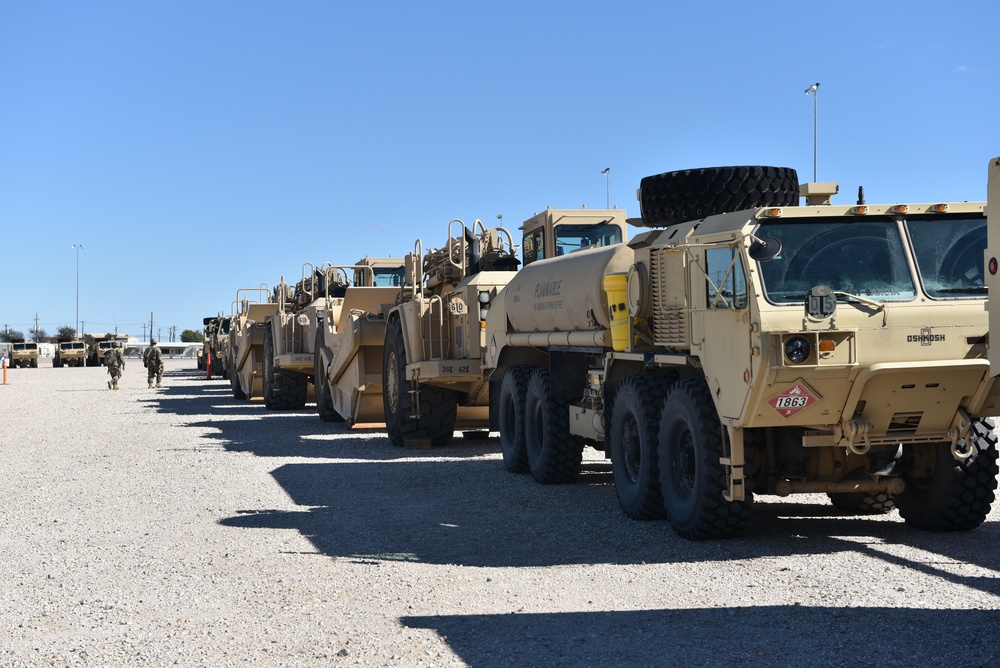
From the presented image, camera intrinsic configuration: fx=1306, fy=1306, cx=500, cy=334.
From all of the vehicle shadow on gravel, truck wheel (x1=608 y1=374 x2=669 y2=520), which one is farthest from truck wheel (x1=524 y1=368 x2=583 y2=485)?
the vehicle shadow on gravel

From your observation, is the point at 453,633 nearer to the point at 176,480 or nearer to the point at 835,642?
the point at 835,642

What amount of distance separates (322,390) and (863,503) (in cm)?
1275

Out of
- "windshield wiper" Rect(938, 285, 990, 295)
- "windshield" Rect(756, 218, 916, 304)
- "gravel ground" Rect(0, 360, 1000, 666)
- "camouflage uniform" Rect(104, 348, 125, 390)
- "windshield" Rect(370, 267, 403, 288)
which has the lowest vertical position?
"gravel ground" Rect(0, 360, 1000, 666)

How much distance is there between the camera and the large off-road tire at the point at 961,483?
9.13m

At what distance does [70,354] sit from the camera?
246 feet

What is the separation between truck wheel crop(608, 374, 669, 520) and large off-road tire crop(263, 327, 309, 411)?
1581 cm

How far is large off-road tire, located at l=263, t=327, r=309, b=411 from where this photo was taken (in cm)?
2583

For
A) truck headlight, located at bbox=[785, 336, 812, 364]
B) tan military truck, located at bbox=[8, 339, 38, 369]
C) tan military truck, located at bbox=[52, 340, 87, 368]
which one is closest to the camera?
truck headlight, located at bbox=[785, 336, 812, 364]

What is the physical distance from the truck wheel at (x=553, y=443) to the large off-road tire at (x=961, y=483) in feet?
12.4

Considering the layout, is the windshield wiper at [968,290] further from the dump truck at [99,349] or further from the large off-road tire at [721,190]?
the dump truck at [99,349]

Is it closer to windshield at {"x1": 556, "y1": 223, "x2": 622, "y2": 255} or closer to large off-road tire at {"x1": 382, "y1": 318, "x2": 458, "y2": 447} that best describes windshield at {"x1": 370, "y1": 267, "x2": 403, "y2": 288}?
large off-road tire at {"x1": 382, "y1": 318, "x2": 458, "y2": 447}

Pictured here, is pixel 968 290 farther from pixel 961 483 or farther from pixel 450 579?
pixel 450 579

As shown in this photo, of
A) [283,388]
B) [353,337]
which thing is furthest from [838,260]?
[283,388]

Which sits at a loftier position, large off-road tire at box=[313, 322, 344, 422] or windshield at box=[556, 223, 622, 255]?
windshield at box=[556, 223, 622, 255]
